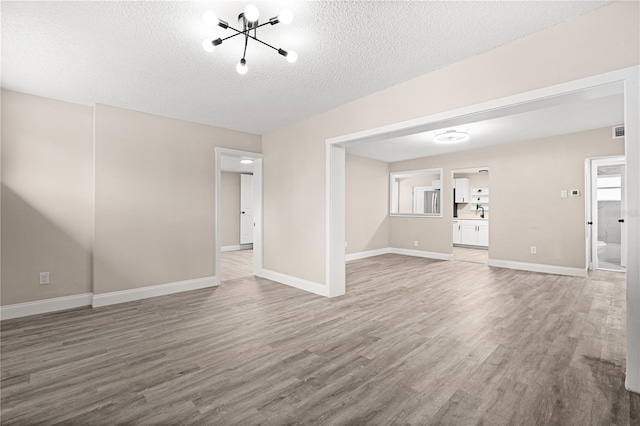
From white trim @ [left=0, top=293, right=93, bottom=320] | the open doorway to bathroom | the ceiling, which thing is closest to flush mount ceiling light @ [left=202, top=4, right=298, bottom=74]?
the ceiling

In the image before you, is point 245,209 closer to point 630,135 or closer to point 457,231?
point 457,231

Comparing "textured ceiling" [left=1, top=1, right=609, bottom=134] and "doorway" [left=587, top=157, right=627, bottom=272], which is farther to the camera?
"doorway" [left=587, top=157, right=627, bottom=272]

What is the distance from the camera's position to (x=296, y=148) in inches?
185

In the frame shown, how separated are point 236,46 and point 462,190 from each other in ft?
30.1

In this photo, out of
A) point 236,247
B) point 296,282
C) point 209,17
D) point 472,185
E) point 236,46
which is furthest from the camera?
point 472,185

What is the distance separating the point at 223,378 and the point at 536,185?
252 inches

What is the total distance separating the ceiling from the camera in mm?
2465

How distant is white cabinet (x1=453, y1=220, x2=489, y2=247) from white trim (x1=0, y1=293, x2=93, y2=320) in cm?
919

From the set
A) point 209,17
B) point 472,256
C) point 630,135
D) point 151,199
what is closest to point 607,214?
point 472,256

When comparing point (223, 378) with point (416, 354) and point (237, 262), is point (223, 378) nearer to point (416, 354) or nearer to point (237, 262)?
point (416, 354)

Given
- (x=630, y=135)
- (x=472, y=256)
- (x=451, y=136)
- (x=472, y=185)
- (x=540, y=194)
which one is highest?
(x=451, y=136)

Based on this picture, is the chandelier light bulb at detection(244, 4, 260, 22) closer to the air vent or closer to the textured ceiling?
the textured ceiling

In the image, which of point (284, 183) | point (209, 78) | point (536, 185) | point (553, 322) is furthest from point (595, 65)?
point (536, 185)

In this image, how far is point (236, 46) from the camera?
2488 mm
